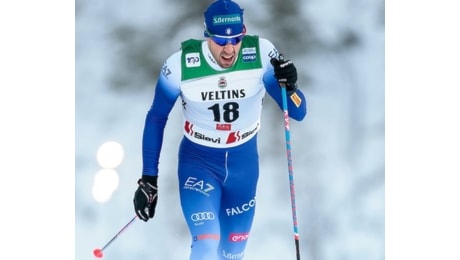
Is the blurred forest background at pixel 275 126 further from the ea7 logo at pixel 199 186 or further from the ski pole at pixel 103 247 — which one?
the ea7 logo at pixel 199 186

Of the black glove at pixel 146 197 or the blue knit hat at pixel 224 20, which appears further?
the black glove at pixel 146 197

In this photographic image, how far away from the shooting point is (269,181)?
195 inches

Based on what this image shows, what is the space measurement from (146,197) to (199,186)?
1.18 feet

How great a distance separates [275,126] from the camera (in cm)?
494

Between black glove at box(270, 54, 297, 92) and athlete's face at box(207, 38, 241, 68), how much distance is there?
8.7 inches

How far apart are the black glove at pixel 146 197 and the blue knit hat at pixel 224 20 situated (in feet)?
2.91

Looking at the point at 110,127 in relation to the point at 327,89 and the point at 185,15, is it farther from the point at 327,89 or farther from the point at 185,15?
the point at 327,89

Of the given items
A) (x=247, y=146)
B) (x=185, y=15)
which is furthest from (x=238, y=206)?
(x=185, y=15)

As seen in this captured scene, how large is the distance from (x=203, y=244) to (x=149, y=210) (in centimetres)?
56

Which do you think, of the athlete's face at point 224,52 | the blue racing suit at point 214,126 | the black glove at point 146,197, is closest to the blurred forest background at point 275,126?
the black glove at point 146,197

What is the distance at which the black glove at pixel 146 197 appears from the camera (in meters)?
4.57

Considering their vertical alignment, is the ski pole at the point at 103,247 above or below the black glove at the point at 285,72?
below

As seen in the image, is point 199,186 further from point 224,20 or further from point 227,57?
point 224,20

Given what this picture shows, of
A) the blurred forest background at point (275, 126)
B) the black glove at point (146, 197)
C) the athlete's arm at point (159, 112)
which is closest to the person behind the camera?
the athlete's arm at point (159, 112)
